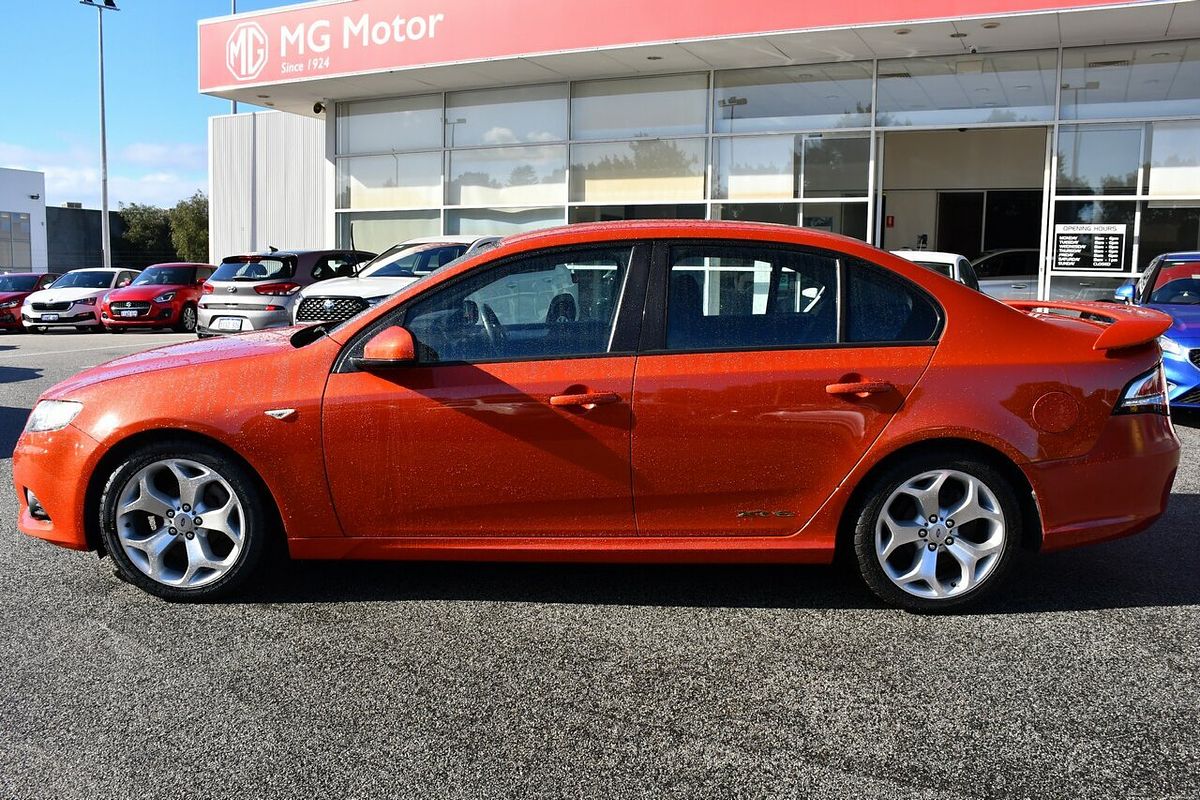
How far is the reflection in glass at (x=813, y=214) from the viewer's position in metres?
16.6

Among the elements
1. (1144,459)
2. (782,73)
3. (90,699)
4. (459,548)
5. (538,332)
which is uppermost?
(782,73)

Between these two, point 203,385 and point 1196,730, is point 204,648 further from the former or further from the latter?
point 1196,730

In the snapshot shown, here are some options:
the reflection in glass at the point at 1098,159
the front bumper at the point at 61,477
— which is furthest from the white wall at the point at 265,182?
the front bumper at the point at 61,477

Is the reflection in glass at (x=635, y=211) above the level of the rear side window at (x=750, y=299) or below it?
above

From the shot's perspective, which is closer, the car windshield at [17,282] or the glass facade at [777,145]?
the glass facade at [777,145]

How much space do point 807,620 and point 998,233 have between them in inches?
771

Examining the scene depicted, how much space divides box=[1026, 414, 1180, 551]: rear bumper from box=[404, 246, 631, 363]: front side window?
181 cm

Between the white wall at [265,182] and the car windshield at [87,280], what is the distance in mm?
4267

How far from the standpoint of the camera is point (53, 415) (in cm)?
441

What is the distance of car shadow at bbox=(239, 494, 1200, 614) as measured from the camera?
445 centimetres

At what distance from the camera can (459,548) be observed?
13.9 feet

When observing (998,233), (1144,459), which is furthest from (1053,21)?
(1144,459)

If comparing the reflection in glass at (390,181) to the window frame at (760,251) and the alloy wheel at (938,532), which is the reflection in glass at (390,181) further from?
the alloy wheel at (938,532)

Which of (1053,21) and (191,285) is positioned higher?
(1053,21)
